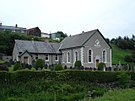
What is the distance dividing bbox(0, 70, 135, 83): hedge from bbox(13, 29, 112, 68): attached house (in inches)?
697

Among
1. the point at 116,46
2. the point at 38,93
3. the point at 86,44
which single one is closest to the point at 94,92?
the point at 38,93

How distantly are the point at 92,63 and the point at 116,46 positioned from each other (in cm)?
4558

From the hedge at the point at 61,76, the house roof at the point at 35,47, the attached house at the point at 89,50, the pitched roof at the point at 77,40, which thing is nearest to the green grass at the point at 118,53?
the pitched roof at the point at 77,40

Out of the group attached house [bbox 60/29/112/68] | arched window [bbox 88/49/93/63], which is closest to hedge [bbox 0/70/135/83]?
attached house [bbox 60/29/112/68]

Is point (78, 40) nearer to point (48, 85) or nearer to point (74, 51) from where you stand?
point (74, 51)

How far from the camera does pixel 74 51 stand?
5384cm

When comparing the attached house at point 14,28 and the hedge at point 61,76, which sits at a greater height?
the attached house at point 14,28

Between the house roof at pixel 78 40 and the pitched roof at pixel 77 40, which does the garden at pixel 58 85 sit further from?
the pitched roof at pixel 77 40

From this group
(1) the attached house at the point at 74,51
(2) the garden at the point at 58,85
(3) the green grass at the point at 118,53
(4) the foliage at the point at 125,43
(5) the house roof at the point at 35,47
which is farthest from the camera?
(4) the foliage at the point at 125,43

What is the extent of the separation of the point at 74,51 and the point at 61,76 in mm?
24713

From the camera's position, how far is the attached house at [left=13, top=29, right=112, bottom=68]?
52438mm

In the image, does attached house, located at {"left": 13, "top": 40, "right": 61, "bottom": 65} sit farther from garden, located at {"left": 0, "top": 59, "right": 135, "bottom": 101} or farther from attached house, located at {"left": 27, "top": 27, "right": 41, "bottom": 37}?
attached house, located at {"left": 27, "top": 27, "right": 41, "bottom": 37}

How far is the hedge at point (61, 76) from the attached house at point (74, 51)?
17.7 meters

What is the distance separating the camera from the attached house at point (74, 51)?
52.4 meters
